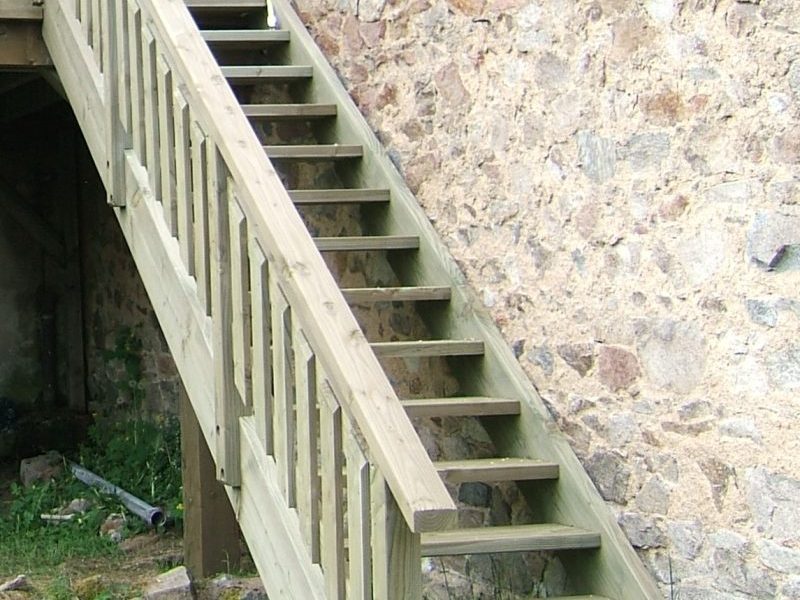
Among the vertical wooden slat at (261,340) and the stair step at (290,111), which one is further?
the stair step at (290,111)

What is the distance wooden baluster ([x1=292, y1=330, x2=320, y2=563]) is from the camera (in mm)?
2951

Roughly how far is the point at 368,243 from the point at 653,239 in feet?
3.92

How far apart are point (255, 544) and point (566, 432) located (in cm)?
99

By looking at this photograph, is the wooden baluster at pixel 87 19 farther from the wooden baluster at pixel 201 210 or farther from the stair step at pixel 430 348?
the stair step at pixel 430 348

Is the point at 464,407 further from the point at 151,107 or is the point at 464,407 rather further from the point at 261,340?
the point at 151,107

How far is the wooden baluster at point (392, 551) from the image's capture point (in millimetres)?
2604

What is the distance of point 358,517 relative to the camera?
272 cm

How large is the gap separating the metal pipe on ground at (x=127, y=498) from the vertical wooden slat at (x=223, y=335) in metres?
2.95

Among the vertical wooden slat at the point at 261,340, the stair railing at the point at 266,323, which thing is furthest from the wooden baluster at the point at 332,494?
the vertical wooden slat at the point at 261,340

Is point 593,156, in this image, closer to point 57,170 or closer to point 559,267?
point 559,267

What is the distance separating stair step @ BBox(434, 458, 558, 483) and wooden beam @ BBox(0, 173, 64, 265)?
5721 mm

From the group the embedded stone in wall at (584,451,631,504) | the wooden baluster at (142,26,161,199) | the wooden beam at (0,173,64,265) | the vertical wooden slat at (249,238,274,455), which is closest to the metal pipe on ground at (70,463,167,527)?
the wooden beam at (0,173,64,265)

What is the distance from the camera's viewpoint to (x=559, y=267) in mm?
3850

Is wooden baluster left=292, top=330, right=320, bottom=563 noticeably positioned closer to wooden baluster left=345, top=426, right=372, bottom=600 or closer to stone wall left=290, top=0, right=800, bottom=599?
wooden baluster left=345, top=426, right=372, bottom=600
